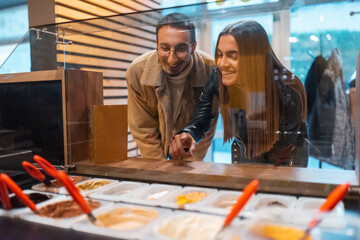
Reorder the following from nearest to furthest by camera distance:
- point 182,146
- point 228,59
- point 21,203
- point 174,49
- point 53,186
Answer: point 21,203 < point 53,186 < point 228,59 < point 182,146 < point 174,49

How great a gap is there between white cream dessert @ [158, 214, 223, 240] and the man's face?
40.8 inches

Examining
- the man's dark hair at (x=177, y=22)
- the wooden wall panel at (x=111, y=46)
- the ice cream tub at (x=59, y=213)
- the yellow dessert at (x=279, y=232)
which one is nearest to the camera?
the yellow dessert at (x=279, y=232)

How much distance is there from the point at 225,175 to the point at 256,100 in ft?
1.40

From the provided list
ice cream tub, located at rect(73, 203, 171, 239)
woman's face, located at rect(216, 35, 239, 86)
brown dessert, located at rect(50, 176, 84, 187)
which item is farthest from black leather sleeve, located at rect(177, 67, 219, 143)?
ice cream tub, located at rect(73, 203, 171, 239)

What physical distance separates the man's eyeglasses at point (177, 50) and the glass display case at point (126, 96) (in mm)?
75

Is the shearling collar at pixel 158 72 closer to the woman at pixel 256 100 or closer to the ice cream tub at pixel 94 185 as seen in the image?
the woman at pixel 256 100

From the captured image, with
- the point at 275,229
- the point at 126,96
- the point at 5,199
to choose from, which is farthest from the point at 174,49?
the point at 275,229

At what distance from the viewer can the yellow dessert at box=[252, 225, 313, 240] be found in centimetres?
82

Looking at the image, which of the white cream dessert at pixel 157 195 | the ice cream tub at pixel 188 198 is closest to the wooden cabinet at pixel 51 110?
the white cream dessert at pixel 157 195

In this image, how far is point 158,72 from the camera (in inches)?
79.2

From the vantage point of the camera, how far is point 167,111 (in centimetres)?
209

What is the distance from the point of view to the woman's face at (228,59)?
164cm

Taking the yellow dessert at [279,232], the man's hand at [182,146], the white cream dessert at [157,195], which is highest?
the man's hand at [182,146]

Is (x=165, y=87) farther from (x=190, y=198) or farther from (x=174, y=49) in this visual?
(x=190, y=198)
